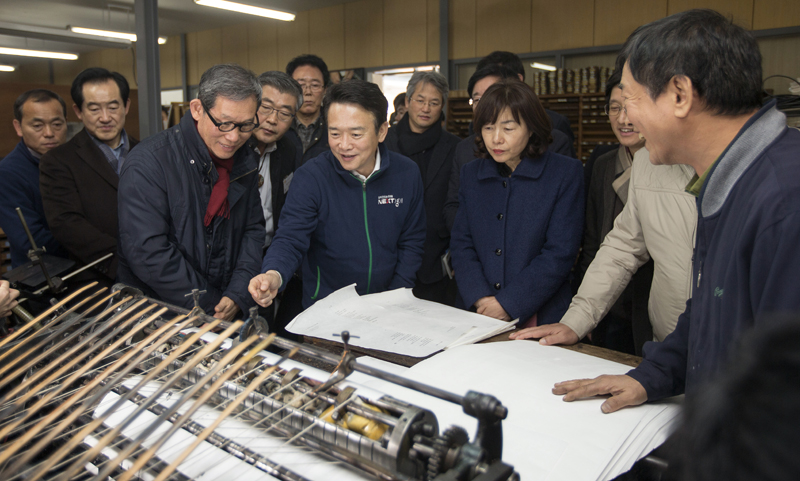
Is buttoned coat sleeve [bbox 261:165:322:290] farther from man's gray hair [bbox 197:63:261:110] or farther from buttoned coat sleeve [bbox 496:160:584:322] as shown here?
buttoned coat sleeve [bbox 496:160:584:322]

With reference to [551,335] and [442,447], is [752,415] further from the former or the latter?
[551,335]

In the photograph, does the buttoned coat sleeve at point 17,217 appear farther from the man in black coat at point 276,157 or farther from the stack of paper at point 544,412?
the stack of paper at point 544,412

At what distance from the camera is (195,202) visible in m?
1.87

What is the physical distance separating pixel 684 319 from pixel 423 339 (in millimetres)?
575

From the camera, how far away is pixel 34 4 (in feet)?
30.5

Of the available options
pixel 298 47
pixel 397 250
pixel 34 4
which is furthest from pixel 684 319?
pixel 34 4

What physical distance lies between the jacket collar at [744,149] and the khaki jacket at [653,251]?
1.86ft

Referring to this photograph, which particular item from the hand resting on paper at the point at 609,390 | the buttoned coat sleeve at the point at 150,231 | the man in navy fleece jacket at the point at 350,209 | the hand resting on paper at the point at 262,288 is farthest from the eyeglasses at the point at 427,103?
the hand resting on paper at the point at 609,390

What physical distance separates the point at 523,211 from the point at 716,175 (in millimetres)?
1049

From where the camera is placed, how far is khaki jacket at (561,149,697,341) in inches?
55.7

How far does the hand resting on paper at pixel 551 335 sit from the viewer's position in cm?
138

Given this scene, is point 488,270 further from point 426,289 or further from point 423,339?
point 426,289

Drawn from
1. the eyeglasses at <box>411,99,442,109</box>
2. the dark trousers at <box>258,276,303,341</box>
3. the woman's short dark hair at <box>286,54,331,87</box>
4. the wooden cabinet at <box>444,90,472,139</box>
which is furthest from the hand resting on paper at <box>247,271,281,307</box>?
the wooden cabinet at <box>444,90,472,139</box>

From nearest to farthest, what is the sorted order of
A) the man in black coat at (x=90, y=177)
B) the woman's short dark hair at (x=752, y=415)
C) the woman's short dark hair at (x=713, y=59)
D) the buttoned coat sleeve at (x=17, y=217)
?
the woman's short dark hair at (x=752, y=415) → the woman's short dark hair at (x=713, y=59) → the man in black coat at (x=90, y=177) → the buttoned coat sleeve at (x=17, y=217)
